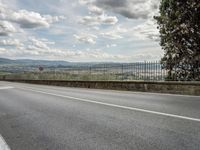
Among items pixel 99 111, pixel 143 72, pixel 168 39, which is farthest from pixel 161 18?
pixel 99 111

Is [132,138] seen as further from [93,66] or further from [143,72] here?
[93,66]

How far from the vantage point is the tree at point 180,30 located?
717 inches

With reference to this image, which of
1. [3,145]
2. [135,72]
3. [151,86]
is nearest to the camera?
[3,145]

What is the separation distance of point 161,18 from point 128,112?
13569mm

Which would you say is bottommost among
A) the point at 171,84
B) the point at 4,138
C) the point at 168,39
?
the point at 4,138

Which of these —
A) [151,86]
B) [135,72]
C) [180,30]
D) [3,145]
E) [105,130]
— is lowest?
[3,145]

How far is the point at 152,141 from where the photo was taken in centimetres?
473

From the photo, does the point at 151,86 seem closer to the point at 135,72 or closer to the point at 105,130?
the point at 135,72

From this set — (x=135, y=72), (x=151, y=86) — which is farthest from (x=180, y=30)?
(x=151, y=86)

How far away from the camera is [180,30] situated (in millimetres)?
18750

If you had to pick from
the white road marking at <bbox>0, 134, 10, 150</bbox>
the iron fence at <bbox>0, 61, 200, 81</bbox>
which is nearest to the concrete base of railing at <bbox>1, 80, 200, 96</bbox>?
the iron fence at <bbox>0, 61, 200, 81</bbox>

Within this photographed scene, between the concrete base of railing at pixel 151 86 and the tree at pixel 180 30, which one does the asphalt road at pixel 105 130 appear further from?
the tree at pixel 180 30

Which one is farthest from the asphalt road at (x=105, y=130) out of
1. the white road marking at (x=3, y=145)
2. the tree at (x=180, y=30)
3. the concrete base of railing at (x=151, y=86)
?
the tree at (x=180, y=30)

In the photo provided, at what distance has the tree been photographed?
1820 cm
